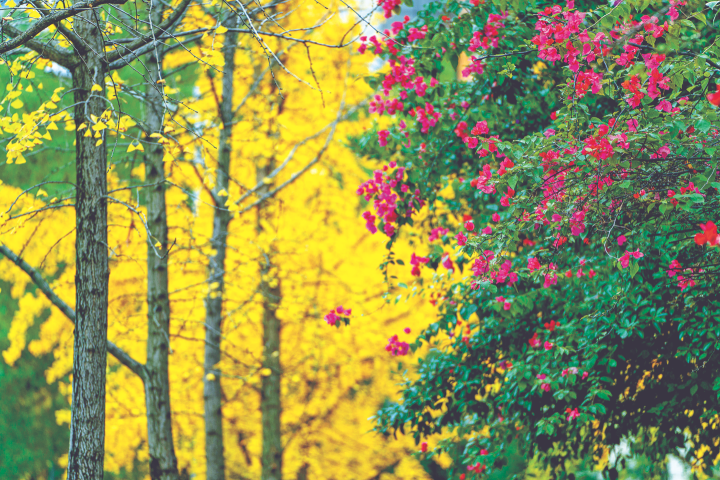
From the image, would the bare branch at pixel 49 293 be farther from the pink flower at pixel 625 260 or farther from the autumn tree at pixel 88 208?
the pink flower at pixel 625 260

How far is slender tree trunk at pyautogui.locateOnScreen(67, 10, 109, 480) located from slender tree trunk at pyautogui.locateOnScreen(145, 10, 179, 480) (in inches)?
47.7

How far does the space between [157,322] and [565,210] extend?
4.31m

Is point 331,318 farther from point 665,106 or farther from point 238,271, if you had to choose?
point 665,106

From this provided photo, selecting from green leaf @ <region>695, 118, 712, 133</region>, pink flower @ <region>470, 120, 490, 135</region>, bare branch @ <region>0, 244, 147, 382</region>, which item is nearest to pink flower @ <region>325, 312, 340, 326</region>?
bare branch @ <region>0, 244, 147, 382</region>

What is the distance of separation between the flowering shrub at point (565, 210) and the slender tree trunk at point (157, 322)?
2.20 m

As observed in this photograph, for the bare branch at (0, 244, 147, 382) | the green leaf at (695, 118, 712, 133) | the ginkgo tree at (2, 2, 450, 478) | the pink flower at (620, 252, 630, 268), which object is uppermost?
the ginkgo tree at (2, 2, 450, 478)

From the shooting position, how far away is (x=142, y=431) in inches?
402

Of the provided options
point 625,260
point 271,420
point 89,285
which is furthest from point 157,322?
point 625,260

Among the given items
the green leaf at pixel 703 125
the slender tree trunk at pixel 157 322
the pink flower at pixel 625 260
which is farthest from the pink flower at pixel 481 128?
the slender tree trunk at pixel 157 322

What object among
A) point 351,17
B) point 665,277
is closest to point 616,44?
point 665,277

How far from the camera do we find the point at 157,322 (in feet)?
20.4

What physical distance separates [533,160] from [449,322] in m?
2.37

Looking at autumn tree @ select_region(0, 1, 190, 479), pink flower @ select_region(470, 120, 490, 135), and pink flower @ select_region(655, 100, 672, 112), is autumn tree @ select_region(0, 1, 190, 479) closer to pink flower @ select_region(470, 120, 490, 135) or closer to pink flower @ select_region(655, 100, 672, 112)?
pink flower @ select_region(470, 120, 490, 135)

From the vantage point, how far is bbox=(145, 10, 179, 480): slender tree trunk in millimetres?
5934
